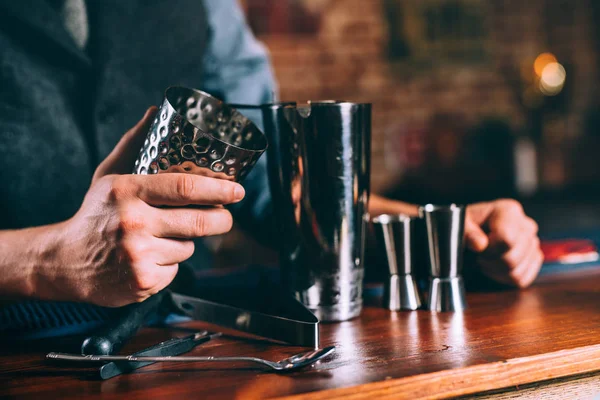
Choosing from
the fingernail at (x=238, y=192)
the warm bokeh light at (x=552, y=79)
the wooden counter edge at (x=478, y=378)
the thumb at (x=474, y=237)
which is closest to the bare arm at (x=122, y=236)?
the fingernail at (x=238, y=192)

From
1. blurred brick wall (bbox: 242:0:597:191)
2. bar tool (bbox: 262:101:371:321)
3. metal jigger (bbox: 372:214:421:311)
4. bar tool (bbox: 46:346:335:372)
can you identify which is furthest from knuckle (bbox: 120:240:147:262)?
blurred brick wall (bbox: 242:0:597:191)

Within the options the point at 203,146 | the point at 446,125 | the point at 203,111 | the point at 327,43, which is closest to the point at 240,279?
the point at 203,111

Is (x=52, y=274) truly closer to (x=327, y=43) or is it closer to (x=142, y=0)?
(x=142, y=0)

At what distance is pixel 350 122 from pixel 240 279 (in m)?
0.39

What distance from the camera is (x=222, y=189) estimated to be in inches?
26.3

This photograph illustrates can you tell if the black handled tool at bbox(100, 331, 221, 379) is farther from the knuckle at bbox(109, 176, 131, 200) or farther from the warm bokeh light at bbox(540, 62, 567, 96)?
the warm bokeh light at bbox(540, 62, 567, 96)

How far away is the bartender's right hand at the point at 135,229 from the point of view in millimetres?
664

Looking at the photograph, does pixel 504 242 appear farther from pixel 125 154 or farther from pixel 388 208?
pixel 125 154

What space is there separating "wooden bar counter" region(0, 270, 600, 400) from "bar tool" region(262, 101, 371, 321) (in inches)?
2.3

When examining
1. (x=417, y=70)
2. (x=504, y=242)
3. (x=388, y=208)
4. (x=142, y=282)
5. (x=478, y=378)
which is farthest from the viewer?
(x=417, y=70)

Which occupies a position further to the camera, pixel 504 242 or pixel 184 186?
pixel 504 242

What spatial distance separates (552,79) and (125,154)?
3.20 meters

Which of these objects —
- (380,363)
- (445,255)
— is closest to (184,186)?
(380,363)

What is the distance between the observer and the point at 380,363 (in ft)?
2.04
